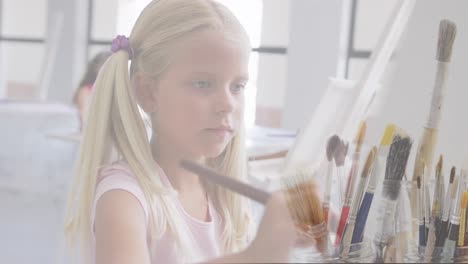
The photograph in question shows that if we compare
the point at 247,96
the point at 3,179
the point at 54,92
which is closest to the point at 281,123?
the point at 247,96

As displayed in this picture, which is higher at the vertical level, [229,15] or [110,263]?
[229,15]

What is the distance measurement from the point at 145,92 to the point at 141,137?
0.09 ft

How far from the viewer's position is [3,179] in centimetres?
153

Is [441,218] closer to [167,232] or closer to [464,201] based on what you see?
[464,201]

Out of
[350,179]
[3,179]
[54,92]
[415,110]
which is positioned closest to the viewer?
[350,179]

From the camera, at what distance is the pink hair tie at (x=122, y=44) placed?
14.7 inches

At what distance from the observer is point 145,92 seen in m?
0.37

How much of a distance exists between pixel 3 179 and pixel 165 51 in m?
1.32

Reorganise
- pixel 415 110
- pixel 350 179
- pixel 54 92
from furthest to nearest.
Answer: pixel 54 92
pixel 415 110
pixel 350 179

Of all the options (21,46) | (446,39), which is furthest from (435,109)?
(21,46)

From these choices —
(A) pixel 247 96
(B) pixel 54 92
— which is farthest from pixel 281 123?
(B) pixel 54 92

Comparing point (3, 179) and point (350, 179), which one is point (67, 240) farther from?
point (3, 179)

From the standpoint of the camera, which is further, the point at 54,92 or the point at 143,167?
the point at 54,92

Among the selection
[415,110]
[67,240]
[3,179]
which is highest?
[415,110]
